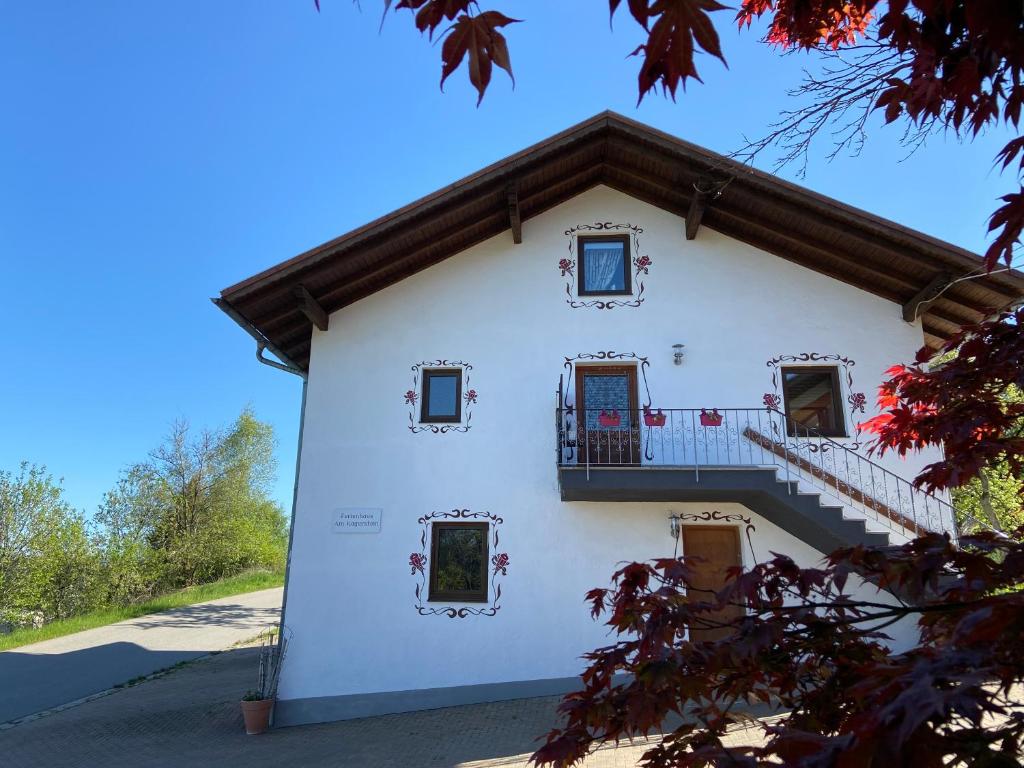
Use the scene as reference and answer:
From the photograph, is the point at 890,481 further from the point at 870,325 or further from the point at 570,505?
the point at 570,505

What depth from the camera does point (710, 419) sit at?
8273 mm

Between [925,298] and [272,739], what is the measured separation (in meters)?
9.99

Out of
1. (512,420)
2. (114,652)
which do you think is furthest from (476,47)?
(114,652)

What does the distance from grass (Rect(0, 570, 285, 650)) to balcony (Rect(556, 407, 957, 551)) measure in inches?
598

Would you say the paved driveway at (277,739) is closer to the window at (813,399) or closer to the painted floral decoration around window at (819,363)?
the painted floral decoration around window at (819,363)

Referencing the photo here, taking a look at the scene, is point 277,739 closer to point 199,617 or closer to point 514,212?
point 514,212

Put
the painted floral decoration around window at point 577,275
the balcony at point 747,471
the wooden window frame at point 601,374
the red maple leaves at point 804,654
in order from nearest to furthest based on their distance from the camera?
1. the red maple leaves at point 804,654
2. the balcony at point 747,471
3. the wooden window frame at point 601,374
4. the painted floral decoration around window at point 577,275

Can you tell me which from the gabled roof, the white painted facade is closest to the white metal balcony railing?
the white painted facade

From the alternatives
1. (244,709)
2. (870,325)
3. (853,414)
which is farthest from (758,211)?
(244,709)

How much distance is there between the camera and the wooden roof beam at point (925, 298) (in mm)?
8156

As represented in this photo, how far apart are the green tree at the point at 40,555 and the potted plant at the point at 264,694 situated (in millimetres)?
16544

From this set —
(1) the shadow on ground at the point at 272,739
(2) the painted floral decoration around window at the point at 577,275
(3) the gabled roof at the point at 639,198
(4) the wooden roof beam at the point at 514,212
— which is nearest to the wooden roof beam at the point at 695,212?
(3) the gabled roof at the point at 639,198

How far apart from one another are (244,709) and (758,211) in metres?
9.43

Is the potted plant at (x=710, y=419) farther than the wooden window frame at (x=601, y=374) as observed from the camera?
No
